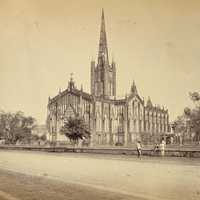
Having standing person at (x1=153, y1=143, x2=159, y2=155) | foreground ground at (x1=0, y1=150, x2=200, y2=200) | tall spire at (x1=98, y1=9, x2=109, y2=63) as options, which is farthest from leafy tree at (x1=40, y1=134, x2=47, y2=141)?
standing person at (x1=153, y1=143, x2=159, y2=155)

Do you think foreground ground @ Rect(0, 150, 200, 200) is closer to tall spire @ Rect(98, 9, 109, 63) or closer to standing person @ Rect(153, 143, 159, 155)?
standing person @ Rect(153, 143, 159, 155)

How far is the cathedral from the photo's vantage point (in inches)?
131

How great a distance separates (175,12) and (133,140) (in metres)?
1.11

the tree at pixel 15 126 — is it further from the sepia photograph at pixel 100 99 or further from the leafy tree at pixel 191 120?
the leafy tree at pixel 191 120

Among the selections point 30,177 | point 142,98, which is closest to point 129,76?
point 142,98

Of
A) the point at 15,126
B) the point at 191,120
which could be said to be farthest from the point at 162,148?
the point at 15,126

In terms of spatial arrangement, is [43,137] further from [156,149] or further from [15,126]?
[156,149]

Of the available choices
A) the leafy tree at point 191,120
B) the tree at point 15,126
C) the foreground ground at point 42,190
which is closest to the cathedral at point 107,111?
the leafy tree at point 191,120

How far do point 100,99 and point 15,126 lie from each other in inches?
59.3

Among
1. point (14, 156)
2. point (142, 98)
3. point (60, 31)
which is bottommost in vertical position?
point (14, 156)

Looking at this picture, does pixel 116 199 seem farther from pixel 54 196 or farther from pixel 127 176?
pixel 54 196

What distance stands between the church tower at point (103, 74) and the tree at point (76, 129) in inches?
13.0

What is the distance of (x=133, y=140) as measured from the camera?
A: 3.50m

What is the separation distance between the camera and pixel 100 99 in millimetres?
3760
